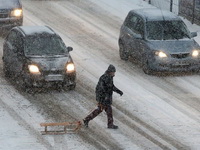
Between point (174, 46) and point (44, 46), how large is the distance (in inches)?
170

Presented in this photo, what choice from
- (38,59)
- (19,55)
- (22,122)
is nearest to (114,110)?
(22,122)

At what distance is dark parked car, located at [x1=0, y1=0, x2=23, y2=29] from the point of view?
Answer: 28484 millimetres

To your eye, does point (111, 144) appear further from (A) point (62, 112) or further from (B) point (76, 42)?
(B) point (76, 42)

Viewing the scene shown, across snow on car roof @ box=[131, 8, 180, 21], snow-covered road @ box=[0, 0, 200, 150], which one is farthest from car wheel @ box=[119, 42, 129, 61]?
snow on car roof @ box=[131, 8, 180, 21]

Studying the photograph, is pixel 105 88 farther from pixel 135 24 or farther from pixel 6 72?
pixel 135 24

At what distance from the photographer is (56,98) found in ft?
69.3

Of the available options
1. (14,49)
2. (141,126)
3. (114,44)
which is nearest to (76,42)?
(114,44)

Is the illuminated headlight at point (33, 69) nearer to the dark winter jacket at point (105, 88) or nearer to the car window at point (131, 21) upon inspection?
the dark winter jacket at point (105, 88)

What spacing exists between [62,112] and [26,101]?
1.44 metres

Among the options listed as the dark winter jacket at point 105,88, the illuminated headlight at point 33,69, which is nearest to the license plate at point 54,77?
the illuminated headlight at point 33,69

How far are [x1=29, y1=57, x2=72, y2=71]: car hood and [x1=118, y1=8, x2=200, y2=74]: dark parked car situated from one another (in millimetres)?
3328

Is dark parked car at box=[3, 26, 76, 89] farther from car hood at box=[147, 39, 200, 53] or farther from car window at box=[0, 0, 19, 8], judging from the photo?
car window at box=[0, 0, 19, 8]

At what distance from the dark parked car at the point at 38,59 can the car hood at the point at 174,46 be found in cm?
310

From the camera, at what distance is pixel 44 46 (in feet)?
73.6
